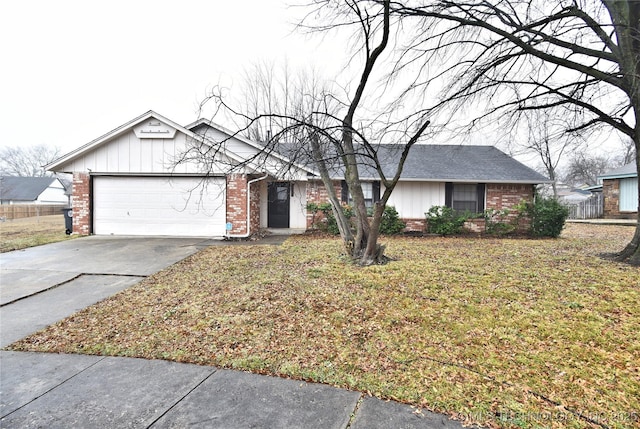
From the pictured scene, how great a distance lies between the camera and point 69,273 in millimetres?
6598

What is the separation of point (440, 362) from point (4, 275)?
27.0 ft

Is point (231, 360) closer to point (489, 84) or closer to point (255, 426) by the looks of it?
point (255, 426)

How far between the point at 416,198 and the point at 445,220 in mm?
1406

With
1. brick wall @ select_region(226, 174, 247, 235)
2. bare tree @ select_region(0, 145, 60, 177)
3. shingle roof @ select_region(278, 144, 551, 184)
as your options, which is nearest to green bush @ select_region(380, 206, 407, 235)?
shingle roof @ select_region(278, 144, 551, 184)

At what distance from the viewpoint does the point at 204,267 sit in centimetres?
697

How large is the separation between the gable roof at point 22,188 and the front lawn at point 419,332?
5346 centimetres

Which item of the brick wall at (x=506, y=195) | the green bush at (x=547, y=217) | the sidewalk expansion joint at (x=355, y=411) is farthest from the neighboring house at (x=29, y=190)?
the sidewalk expansion joint at (x=355, y=411)

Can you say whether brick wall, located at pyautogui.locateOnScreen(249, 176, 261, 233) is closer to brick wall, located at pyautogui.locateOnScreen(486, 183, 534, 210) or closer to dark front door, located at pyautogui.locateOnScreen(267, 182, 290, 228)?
dark front door, located at pyautogui.locateOnScreen(267, 182, 290, 228)

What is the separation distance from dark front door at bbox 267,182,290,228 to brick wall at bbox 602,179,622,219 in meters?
19.8

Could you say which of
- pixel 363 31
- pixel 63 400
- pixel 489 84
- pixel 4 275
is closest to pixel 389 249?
pixel 489 84

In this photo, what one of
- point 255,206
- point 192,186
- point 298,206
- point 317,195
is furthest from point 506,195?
point 192,186

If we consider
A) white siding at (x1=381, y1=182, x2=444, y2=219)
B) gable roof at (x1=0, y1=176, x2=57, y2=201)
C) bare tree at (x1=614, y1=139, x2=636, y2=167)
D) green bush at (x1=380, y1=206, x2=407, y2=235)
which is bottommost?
green bush at (x1=380, y1=206, x2=407, y2=235)

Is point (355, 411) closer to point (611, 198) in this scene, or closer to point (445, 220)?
point (445, 220)

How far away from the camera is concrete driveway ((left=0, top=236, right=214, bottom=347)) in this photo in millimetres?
4664
